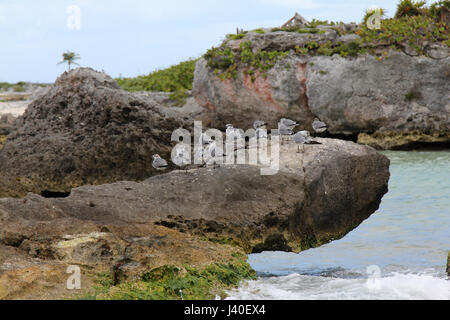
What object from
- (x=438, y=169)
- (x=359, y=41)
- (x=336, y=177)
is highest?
(x=359, y=41)

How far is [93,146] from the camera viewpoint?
11.9 m

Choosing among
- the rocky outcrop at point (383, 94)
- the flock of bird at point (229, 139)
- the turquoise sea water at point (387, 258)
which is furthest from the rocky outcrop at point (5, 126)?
the turquoise sea water at point (387, 258)

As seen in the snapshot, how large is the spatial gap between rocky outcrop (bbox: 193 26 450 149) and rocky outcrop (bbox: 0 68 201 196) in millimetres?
10865

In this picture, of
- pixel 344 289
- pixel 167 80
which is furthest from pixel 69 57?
pixel 344 289

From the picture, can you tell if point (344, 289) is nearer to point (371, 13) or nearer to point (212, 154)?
point (212, 154)

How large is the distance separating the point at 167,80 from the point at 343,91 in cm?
1231

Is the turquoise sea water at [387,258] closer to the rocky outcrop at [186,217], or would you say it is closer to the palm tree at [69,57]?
the rocky outcrop at [186,217]

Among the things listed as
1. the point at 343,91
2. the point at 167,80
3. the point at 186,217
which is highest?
the point at 167,80

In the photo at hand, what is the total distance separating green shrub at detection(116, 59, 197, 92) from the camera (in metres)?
32.0

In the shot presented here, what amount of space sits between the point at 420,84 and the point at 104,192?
15710 mm

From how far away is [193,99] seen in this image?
27.4 meters
